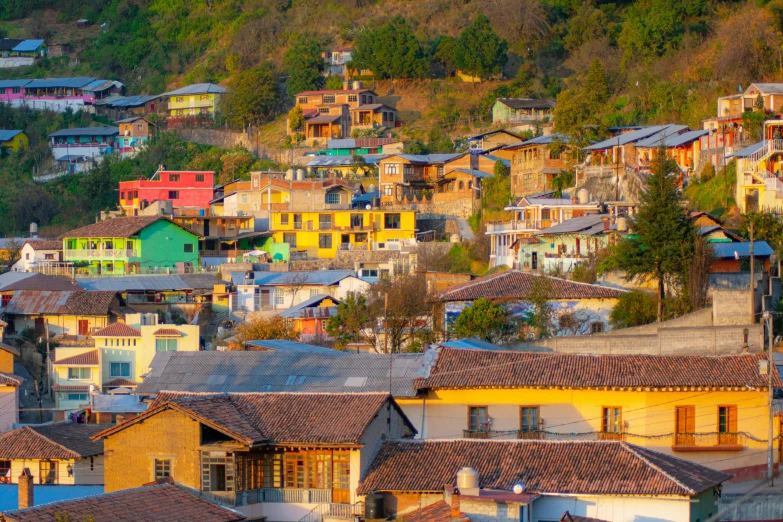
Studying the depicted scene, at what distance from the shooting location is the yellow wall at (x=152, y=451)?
71.2 ft

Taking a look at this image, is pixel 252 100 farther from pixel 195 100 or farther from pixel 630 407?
pixel 630 407

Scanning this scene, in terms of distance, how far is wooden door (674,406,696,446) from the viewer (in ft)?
87.1

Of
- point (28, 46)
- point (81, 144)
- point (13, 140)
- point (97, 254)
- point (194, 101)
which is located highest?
point (28, 46)

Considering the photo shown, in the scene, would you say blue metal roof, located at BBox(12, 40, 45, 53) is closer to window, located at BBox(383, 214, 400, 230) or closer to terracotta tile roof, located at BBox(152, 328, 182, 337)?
window, located at BBox(383, 214, 400, 230)

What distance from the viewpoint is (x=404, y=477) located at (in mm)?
21469

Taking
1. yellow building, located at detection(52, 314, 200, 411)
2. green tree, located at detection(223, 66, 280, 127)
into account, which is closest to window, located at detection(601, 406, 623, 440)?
yellow building, located at detection(52, 314, 200, 411)

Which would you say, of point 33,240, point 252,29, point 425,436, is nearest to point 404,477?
point 425,436

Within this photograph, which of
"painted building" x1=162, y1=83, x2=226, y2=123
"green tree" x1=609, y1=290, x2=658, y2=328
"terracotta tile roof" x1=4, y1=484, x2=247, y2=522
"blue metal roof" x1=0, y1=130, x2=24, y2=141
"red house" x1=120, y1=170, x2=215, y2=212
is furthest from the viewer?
"painted building" x1=162, y1=83, x2=226, y2=123

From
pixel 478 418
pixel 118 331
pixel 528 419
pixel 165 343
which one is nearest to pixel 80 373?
pixel 118 331

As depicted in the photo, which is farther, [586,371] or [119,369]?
[119,369]

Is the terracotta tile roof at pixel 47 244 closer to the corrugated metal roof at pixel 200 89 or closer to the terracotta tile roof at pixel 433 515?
the corrugated metal roof at pixel 200 89

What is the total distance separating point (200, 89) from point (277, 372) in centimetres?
5197

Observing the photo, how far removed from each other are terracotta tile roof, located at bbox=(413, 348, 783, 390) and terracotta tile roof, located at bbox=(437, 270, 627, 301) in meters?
7.91

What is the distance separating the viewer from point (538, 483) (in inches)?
825
